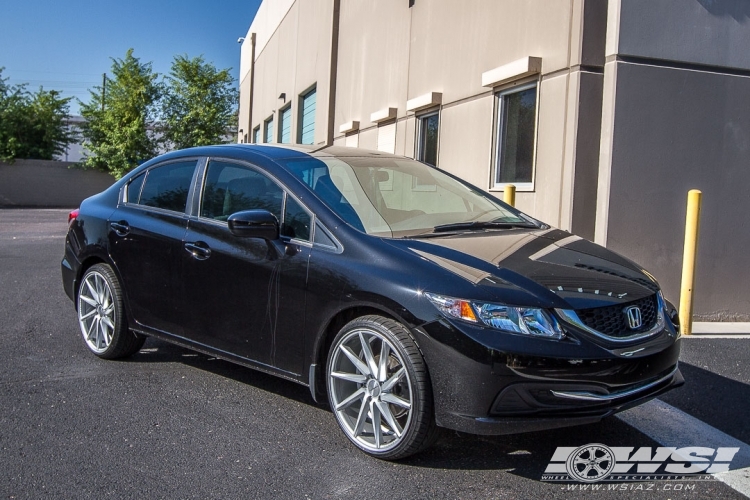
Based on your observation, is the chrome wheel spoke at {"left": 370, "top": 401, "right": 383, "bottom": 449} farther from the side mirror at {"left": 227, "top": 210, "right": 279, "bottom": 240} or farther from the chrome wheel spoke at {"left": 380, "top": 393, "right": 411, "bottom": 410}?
the side mirror at {"left": 227, "top": 210, "right": 279, "bottom": 240}

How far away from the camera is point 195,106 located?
43.6m

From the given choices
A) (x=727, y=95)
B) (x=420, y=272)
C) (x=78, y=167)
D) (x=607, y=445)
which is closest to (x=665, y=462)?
(x=607, y=445)

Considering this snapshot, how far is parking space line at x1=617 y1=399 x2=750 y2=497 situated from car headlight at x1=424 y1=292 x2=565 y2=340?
112cm

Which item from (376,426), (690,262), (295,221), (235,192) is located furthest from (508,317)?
(690,262)

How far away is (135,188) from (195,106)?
39807 mm

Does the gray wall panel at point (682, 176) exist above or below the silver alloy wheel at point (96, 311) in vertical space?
above

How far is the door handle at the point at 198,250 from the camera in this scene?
4.60 metres

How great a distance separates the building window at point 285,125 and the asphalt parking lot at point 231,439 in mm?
18945

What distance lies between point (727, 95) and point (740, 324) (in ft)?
7.56

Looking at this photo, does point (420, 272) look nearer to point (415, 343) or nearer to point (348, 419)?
point (415, 343)

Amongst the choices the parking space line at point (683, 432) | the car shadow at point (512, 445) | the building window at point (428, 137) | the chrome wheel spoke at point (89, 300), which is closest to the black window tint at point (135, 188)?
the chrome wheel spoke at point (89, 300)

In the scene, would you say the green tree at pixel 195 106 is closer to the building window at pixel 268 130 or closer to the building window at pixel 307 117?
the building window at pixel 268 130

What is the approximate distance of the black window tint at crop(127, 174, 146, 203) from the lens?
5.46m

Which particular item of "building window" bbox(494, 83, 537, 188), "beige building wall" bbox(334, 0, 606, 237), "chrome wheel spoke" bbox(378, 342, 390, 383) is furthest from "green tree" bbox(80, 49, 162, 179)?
"chrome wheel spoke" bbox(378, 342, 390, 383)
